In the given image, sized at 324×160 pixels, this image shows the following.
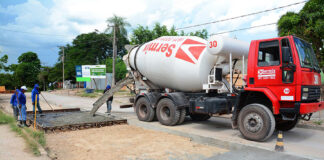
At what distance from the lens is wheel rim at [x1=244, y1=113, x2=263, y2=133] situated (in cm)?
636

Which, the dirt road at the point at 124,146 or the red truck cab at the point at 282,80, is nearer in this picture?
the dirt road at the point at 124,146

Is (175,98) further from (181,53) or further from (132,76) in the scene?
(132,76)

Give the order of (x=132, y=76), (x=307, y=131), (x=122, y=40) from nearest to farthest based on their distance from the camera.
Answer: (x=307, y=131) < (x=132, y=76) < (x=122, y=40)

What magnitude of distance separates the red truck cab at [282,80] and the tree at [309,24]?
8322 millimetres

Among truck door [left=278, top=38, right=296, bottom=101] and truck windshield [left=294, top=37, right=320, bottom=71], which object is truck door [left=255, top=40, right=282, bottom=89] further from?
truck windshield [left=294, top=37, right=320, bottom=71]

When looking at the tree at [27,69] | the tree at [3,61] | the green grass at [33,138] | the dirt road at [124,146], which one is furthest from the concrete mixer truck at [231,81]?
the tree at [27,69]

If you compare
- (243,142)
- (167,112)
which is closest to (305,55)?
(243,142)

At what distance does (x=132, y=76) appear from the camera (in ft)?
37.3

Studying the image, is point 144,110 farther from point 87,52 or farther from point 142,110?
point 87,52

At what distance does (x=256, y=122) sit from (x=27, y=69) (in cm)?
6933

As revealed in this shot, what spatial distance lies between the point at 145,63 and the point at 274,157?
6.23 m

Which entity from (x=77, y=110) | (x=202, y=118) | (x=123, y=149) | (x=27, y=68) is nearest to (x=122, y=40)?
(x=27, y=68)

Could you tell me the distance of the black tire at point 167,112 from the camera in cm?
877

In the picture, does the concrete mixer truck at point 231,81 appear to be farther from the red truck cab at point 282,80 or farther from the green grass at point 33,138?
the green grass at point 33,138
